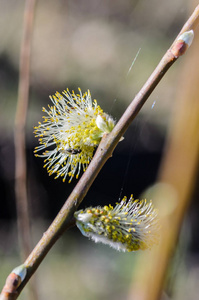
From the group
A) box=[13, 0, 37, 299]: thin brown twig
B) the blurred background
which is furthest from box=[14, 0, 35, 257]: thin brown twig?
the blurred background

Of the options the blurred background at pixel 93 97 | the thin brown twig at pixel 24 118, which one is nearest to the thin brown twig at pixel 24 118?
the thin brown twig at pixel 24 118

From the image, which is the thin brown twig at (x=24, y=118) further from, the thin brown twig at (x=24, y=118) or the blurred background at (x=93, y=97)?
the blurred background at (x=93, y=97)

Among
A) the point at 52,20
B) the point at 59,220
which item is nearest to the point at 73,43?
the point at 52,20

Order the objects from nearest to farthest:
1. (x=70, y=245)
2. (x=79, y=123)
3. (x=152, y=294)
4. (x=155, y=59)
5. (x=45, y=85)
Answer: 1. (x=152, y=294)
2. (x=79, y=123)
3. (x=155, y=59)
4. (x=70, y=245)
5. (x=45, y=85)

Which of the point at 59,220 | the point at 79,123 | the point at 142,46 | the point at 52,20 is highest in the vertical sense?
the point at 52,20

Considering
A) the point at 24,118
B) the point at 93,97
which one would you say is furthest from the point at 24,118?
the point at 93,97

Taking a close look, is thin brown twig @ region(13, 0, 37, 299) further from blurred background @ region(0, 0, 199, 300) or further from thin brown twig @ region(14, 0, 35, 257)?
blurred background @ region(0, 0, 199, 300)

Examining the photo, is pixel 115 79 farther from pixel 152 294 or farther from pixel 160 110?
pixel 152 294

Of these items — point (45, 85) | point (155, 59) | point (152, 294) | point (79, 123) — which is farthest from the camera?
point (45, 85)

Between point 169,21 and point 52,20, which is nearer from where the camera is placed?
point 169,21
